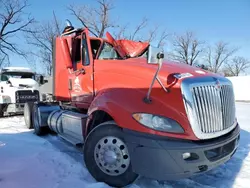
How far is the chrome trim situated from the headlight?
193mm

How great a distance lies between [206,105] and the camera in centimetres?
316

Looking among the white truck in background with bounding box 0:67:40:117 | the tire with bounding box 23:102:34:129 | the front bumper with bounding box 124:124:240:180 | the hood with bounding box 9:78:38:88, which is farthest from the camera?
the hood with bounding box 9:78:38:88

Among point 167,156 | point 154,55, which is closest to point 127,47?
point 154,55

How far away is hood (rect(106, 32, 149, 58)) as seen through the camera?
16.1 ft

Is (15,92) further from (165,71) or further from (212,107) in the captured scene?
(212,107)

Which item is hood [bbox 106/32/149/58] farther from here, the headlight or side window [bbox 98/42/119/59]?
the headlight

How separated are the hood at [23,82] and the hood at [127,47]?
6.90 meters

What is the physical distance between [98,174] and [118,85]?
1364 mm

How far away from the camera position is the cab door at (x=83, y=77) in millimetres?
4809

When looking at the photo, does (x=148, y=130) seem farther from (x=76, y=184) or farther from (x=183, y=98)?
(x=76, y=184)

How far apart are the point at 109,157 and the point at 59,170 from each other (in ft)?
3.79

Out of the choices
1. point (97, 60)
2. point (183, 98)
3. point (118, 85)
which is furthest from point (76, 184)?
point (97, 60)

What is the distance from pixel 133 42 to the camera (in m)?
5.26

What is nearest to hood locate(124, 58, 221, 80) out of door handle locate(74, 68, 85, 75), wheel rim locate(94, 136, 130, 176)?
wheel rim locate(94, 136, 130, 176)
